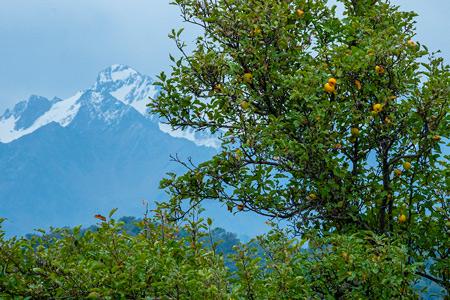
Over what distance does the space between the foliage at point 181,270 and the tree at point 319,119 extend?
2.06 metres

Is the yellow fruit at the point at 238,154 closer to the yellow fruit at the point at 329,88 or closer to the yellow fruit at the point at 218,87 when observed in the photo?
the yellow fruit at the point at 218,87

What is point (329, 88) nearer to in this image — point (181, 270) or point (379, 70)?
point (379, 70)

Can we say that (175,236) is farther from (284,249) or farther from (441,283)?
(441,283)

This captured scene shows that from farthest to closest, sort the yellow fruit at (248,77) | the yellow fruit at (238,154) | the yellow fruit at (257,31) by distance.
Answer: the yellow fruit at (248,77) < the yellow fruit at (257,31) < the yellow fruit at (238,154)

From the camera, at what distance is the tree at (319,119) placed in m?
10.6

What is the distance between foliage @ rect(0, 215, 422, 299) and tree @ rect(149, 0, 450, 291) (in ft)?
6.76

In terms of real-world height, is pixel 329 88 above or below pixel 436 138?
above

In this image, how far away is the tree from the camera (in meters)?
10.6

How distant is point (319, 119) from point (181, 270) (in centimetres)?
441

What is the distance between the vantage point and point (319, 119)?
34.5 ft

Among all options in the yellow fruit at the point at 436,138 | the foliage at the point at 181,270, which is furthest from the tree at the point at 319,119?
the foliage at the point at 181,270

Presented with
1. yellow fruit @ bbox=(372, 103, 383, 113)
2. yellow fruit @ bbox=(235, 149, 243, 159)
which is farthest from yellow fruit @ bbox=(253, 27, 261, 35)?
yellow fruit @ bbox=(372, 103, 383, 113)

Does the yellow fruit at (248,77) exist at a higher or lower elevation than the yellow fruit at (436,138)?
higher

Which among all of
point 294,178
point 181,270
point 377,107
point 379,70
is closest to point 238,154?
point 294,178
